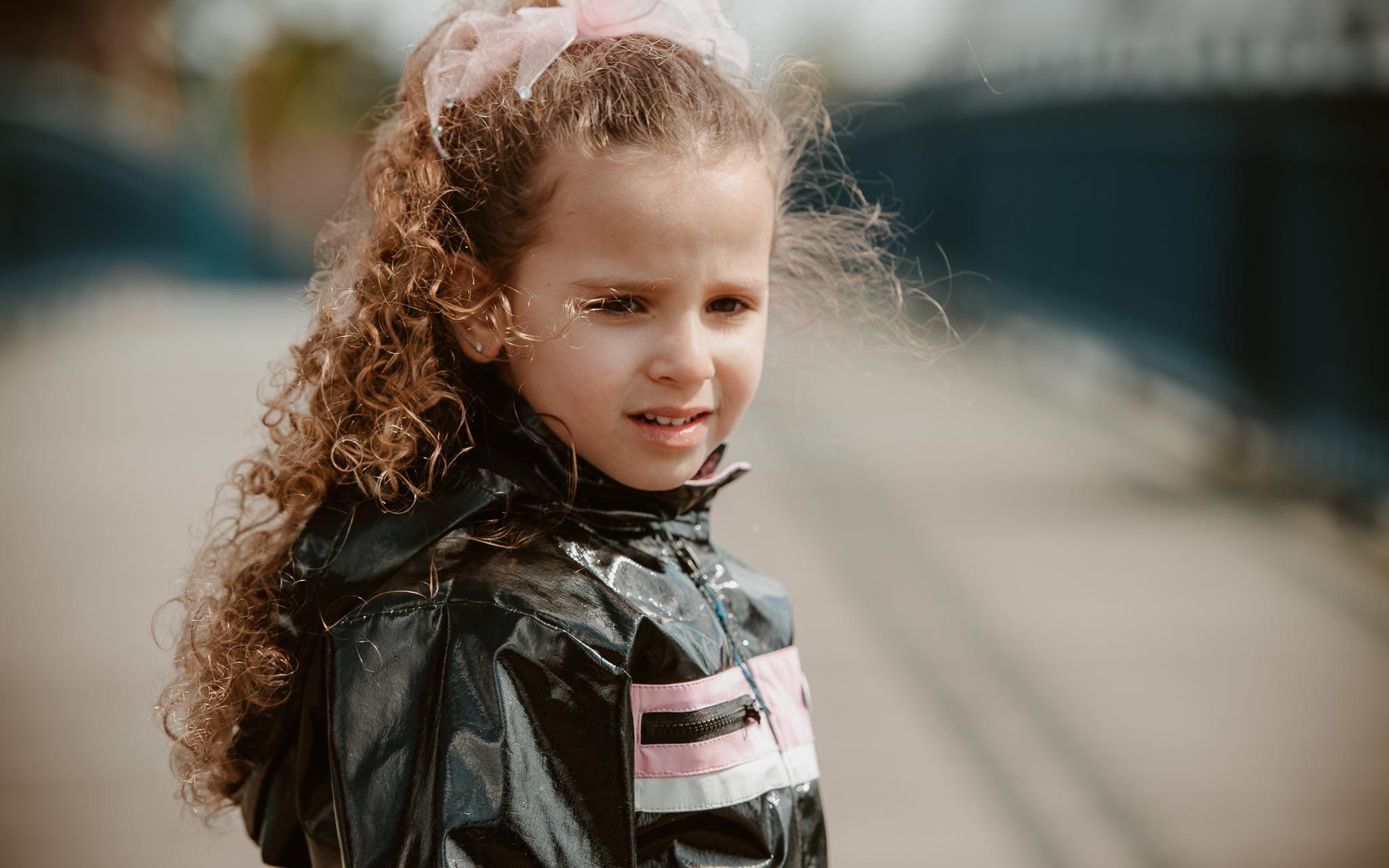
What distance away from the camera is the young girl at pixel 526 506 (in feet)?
4.11

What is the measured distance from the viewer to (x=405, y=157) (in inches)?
59.2

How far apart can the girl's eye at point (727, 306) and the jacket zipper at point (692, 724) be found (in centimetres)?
38

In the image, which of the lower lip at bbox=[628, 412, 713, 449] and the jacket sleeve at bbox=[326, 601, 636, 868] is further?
the lower lip at bbox=[628, 412, 713, 449]

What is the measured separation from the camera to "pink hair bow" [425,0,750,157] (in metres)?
1.45

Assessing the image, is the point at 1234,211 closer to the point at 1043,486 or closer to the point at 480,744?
the point at 1043,486

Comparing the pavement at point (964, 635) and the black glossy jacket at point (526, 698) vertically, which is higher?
the black glossy jacket at point (526, 698)

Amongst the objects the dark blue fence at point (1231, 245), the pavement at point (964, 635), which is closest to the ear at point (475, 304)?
the pavement at point (964, 635)

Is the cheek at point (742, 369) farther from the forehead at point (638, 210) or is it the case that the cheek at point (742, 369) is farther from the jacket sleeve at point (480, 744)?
the jacket sleeve at point (480, 744)

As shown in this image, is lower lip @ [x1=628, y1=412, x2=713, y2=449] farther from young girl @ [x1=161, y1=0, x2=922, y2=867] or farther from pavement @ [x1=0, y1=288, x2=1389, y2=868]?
pavement @ [x1=0, y1=288, x2=1389, y2=868]

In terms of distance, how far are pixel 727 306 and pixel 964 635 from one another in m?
2.93

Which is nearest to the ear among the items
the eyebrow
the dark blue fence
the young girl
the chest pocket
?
the young girl

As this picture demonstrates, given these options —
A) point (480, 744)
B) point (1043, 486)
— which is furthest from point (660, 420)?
point (1043, 486)

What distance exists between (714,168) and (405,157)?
1.09ft

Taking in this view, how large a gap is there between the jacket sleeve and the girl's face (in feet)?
0.77
